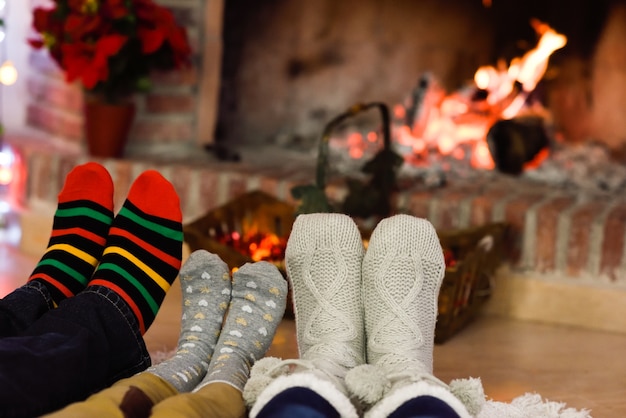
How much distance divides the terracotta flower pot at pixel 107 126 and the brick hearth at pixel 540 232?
0.19m

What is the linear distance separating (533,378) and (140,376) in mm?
728

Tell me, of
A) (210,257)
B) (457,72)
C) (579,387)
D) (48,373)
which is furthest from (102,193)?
(457,72)

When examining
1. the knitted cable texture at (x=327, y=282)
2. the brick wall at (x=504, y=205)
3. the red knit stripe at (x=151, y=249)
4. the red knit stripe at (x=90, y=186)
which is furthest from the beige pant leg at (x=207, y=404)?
the brick wall at (x=504, y=205)

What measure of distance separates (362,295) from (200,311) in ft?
0.74

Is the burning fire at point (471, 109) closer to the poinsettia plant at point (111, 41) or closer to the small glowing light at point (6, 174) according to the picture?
the poinsettia plant at point (111, 41)

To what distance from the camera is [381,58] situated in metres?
2.48

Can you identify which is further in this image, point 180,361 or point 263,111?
point 263,111

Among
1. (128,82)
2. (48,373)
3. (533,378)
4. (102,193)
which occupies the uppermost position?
(128,82)

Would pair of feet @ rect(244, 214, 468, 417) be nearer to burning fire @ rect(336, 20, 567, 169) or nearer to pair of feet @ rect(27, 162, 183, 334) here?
pair of feet @ rect(27, 162, 183, 334)

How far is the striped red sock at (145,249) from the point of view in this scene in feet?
3.98

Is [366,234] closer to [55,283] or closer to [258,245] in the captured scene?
[258,245]

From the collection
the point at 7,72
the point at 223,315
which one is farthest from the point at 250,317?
the point at 7,72

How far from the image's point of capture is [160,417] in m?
0.92

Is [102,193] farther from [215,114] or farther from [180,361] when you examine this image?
[215,114]
